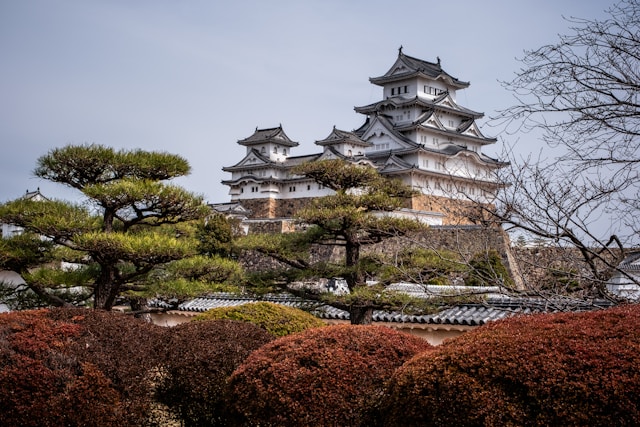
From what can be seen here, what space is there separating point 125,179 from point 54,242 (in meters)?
1.65

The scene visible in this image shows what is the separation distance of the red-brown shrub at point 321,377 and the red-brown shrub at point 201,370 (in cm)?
73

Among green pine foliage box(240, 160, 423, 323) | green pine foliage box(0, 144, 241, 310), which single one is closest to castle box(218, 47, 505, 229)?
green pine foliage box(240, 160, 423, 323)

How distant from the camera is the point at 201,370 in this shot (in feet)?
20.1

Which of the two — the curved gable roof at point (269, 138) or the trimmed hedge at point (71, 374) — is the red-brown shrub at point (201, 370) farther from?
the curved gable roof at point (269, 138)

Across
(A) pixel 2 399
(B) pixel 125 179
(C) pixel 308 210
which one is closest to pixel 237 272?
(C) pixel 308 210

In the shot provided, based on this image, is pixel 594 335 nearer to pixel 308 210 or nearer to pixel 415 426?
pixel 415 426

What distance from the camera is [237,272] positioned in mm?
10867

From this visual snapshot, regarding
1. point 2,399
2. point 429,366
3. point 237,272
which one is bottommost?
point 2,399

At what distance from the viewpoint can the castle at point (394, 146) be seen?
33906mm

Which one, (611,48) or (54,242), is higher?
(611,48)

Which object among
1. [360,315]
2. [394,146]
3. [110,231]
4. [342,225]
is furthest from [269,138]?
[110,231]

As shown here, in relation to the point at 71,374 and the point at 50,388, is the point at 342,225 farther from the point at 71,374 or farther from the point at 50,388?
the point at 50,388

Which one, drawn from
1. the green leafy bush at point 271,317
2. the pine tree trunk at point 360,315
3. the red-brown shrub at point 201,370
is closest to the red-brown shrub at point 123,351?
the red-brown shrub at point 201,370

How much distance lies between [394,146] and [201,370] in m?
29.7
